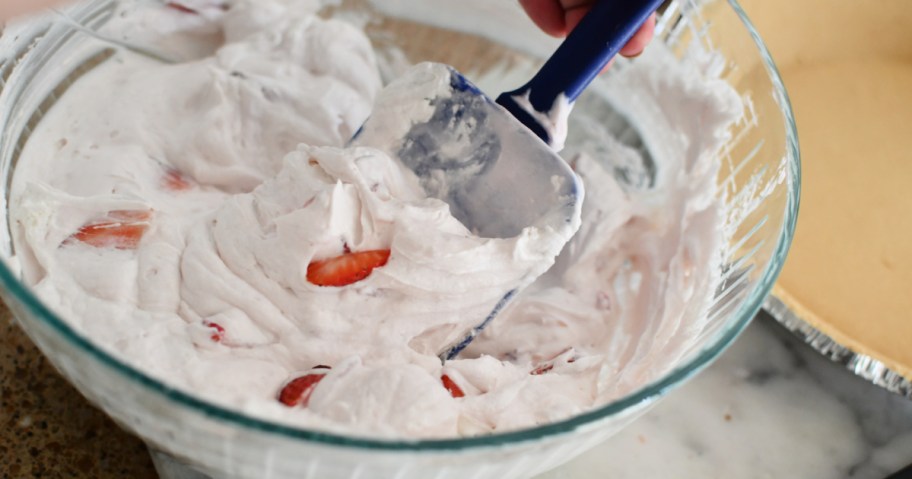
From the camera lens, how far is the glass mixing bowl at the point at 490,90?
59 cm

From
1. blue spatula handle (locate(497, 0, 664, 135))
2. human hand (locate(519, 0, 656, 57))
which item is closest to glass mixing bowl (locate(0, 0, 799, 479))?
human hand (locate(519, 0, 656, 57))

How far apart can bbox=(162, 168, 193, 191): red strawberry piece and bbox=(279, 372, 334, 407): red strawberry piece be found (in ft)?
1.16

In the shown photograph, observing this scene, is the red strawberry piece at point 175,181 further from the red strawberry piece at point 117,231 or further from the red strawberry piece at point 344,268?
the red strawberry piece at point 344,268

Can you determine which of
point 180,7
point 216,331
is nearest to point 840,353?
point 216,331

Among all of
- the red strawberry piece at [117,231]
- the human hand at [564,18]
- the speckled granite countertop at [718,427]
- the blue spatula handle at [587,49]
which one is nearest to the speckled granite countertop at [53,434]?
the speckled granite countertop at [718,427]

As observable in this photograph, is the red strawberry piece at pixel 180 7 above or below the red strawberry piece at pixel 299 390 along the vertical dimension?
below

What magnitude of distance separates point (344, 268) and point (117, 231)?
241mm

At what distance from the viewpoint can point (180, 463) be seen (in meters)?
0.76

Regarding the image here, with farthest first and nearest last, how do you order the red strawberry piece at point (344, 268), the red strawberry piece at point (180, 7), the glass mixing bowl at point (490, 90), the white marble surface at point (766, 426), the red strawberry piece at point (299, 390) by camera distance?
the red strawberry piece at point (180, 7), the white marble surface at point (766, 426), the red strawberry piece at point (344, 268), the red strawberry piece at point (299, 390), the glass mixing bowl at point (490, 90)

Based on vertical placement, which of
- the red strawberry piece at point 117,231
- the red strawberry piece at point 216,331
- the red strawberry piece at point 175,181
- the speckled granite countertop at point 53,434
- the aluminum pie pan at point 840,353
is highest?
the aluminum pie pan at point 840,353

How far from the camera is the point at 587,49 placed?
0.92 m

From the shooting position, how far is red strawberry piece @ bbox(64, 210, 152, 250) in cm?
87

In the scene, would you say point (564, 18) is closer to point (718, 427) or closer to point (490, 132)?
point (490, 132)

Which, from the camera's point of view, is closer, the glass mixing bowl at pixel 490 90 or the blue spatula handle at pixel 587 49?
the glass mixing bowl at pixel 490 90
